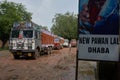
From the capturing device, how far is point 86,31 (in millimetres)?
6430

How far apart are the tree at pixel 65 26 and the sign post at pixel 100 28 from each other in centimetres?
9822

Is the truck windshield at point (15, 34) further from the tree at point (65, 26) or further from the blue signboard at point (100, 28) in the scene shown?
the tree at point (65, 26)

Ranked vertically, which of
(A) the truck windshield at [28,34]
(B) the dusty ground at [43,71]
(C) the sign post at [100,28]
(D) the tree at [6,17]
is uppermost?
(D) the tree at [6,17]

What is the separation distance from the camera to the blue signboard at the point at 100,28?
6.20 metres

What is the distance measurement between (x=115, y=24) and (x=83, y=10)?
2.41 ft

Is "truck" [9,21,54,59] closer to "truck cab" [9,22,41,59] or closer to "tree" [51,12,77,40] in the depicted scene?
"truck cab" [9,22,41,59]

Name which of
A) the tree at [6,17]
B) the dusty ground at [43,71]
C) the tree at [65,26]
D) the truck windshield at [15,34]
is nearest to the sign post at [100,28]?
the dusty ground at [43,71]

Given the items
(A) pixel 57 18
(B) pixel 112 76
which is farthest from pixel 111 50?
(A) pixel 57 18

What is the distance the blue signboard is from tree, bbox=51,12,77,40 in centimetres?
9822

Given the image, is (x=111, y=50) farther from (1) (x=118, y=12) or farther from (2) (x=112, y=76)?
(2) (x=112, y=76)

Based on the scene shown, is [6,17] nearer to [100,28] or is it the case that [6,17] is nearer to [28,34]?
[28,34]

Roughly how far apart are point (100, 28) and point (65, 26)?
105m

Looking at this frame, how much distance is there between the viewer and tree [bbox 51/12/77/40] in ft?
Answer: 355

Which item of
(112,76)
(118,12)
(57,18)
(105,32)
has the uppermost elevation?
(57,18)
